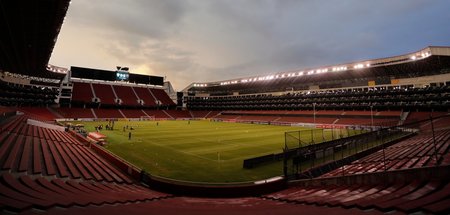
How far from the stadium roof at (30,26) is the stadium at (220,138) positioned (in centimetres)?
17

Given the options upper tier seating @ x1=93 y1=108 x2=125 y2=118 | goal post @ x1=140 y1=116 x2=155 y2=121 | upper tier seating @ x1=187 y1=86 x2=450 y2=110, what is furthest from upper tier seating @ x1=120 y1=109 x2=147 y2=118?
upper tier seating @ x1=187 y1=86 x2=450 y2=110

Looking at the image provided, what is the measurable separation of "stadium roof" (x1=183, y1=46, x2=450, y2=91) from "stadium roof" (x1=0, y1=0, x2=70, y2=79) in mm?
54630

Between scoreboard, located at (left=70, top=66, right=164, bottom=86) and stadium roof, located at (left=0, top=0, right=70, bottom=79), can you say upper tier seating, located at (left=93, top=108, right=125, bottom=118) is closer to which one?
scoreboard, located at (left=70, top=66, right=164, bottom=86)

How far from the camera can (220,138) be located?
109 feet

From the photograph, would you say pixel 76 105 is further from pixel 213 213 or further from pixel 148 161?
pixel 213 213

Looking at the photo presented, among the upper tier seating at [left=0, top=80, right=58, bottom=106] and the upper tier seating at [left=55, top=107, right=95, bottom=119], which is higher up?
the upper tier seating at [left=0, top=80, right=58, bottom=106]

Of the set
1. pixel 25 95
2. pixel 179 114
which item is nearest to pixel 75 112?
pixel 25 95

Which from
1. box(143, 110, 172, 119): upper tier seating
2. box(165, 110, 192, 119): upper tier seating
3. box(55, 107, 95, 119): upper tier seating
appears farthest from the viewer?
box(165, 110, 192, 119): upper tier seating

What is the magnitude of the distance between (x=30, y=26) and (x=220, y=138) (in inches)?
969

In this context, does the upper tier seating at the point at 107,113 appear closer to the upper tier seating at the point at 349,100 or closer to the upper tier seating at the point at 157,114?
the upper tier seating at the point at 157,114

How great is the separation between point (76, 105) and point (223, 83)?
171 ft

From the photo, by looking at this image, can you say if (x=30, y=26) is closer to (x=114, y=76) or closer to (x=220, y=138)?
(x=220, y=138)

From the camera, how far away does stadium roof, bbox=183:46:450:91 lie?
141 feet

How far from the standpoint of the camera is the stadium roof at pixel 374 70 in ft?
141
